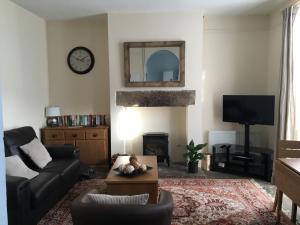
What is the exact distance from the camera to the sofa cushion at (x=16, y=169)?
9.78 ft

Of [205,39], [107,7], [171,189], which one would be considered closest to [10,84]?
[107,7]

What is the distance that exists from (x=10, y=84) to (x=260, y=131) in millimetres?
4424

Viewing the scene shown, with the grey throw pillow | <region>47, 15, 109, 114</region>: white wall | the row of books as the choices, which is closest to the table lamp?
the row of books

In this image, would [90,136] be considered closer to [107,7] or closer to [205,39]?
[107,7]

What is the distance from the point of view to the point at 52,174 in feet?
10.9

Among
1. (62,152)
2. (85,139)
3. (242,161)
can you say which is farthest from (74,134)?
(242,161)

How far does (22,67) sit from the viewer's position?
436 centimetres

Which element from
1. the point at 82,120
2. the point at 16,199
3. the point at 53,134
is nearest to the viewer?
the point at 16,199

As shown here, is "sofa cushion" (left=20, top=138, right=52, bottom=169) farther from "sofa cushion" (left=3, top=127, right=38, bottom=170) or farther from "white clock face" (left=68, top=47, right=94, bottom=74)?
"white clock face" (left=68, top=47, right=94, bottom=74)

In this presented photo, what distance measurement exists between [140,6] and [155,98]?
157 centimetres

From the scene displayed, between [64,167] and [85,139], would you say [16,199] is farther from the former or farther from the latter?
[85,139]

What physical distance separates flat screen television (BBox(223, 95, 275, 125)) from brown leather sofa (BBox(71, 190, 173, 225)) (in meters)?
3.28

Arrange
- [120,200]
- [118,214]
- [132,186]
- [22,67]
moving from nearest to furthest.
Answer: [118,214]
[120,200]
[132,186]
[22,67]

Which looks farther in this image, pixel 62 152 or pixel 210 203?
pixel 62 152
